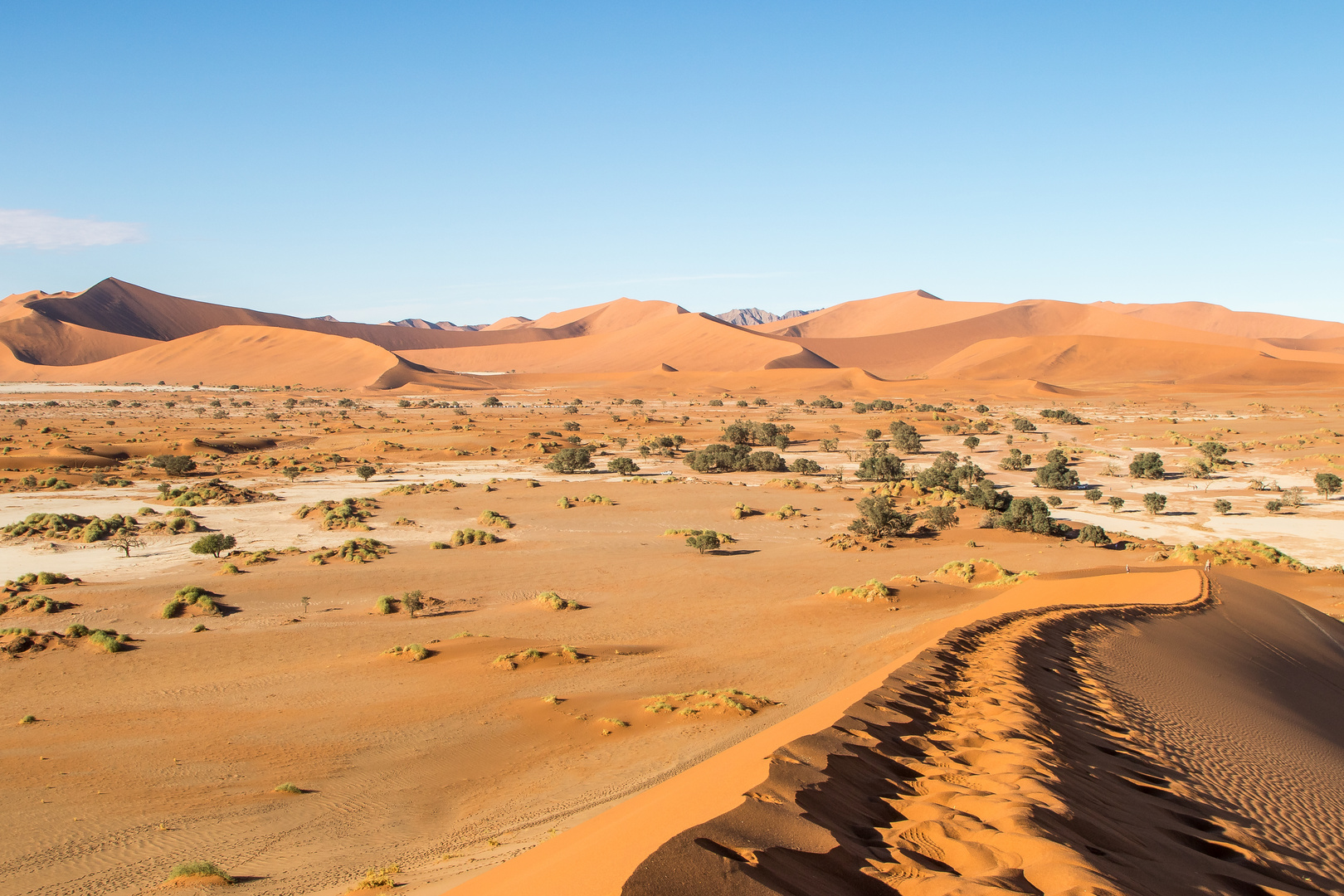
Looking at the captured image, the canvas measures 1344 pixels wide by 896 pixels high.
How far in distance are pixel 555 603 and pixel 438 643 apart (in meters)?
2.88

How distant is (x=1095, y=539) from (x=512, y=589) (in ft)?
49.2

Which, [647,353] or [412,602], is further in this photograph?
[647,353]

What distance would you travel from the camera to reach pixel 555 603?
1502 centimetres

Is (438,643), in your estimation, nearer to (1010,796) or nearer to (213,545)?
(1010,796)

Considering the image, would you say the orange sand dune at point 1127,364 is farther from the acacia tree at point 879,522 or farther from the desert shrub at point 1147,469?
the acacia tree at point 879,522

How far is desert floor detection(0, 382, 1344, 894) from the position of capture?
6.76 metres

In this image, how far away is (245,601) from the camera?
1522 centimetres

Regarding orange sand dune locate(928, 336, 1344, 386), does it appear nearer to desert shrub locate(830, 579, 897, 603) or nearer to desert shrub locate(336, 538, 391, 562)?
desert shrub locate(830, 579, 897, 603)

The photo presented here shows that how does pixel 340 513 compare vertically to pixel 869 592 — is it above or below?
below

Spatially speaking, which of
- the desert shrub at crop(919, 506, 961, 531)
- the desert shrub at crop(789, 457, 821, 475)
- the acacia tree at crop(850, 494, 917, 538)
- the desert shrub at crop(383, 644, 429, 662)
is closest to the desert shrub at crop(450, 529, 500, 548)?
the desert shrub at crop(383, 644, 429, 662)

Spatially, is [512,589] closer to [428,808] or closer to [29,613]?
[29,613]

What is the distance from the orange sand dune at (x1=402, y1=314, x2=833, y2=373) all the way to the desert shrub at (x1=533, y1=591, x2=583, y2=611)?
324ft

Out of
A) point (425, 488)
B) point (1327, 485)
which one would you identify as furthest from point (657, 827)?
point (1327, 485)

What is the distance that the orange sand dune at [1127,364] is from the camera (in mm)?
96688
